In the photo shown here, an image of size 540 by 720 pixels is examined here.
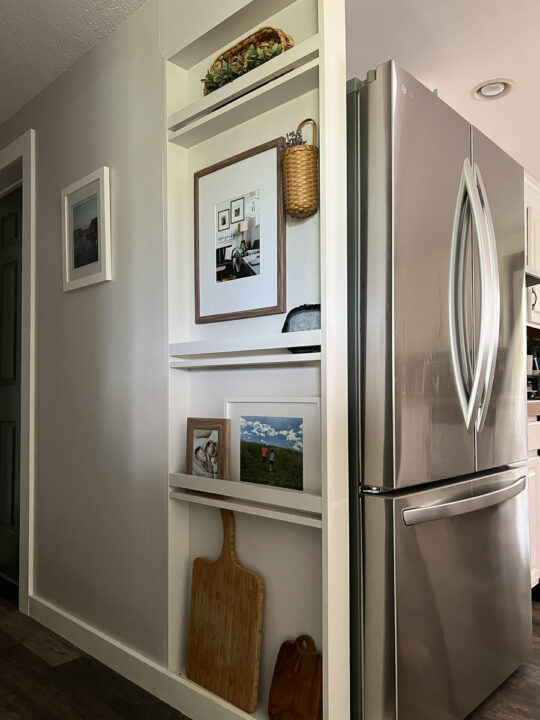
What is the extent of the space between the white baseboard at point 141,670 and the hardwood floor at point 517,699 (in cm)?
77

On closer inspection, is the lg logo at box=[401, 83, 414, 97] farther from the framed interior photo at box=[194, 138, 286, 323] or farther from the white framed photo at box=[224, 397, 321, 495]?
the white framed photo at box=[224, 397, 321, 495]

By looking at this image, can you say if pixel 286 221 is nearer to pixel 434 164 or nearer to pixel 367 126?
pixel 367 126

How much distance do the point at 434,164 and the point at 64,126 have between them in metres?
1.75

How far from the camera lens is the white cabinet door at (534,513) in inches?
112

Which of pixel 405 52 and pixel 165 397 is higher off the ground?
pixel 405 52

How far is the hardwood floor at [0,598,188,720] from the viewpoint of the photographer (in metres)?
1.89

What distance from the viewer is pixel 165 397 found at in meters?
2.04

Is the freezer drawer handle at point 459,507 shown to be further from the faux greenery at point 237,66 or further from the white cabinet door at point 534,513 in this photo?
the faux greenery at point 237,66

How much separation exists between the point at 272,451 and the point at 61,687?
1.20 metres

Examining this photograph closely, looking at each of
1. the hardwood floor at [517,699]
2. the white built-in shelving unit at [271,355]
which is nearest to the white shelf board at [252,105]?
the white built-in shelving unit at [271,355]

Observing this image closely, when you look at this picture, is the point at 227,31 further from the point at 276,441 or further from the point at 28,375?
the point at 28,375

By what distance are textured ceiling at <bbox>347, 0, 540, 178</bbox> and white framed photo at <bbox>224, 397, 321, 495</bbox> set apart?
1484mm

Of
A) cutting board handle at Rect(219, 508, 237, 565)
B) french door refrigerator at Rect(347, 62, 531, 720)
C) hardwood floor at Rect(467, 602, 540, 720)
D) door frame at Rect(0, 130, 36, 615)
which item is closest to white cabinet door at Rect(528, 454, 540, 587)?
hardwood floor at Rect(467, 602, 540, 720)

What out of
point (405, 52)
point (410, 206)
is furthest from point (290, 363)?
point (405, 52)
